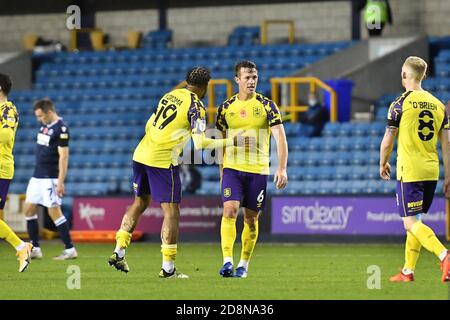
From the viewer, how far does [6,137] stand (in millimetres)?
13008

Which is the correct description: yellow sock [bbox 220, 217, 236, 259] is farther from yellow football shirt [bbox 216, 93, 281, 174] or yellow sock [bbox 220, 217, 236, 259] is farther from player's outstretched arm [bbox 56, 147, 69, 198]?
player's outstretched arm [bbox 56, 147, 69, 198]

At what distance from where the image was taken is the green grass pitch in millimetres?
10133

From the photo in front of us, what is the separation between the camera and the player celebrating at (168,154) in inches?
464

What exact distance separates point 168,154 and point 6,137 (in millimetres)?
2143

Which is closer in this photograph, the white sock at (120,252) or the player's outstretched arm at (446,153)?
the player's outstretched arm at (446,153)

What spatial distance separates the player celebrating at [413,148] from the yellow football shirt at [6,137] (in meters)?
4.21

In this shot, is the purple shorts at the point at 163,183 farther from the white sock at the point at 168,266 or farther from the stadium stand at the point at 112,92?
the stadium stand at the point at 112,92

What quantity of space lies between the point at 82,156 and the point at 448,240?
954 cm

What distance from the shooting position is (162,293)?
10.2m

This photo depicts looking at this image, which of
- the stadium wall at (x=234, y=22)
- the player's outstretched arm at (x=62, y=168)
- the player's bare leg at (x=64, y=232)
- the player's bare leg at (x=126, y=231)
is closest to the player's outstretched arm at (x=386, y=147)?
the player's bare leg at (x=126, y=231)

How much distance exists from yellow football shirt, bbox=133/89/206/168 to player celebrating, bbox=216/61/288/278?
1.52ft

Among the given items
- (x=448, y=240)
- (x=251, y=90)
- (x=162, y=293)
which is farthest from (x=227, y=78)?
(x=162, y=293)

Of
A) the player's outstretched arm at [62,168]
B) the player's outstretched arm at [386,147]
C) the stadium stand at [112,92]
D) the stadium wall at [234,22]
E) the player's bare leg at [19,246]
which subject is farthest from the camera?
the stadium wall at [234,22]

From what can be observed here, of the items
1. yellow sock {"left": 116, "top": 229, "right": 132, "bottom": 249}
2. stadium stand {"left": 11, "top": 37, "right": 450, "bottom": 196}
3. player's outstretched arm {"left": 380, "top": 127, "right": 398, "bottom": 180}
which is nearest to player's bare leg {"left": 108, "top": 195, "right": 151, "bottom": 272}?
yellow sock {"left": 116, "top": 229, "right": 132, "bottom": 249}
